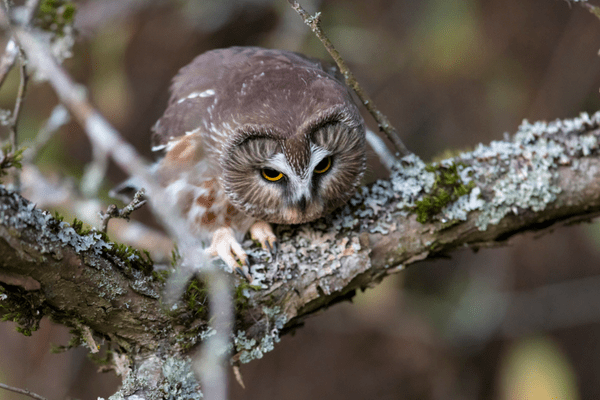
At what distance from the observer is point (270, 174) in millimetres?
2252

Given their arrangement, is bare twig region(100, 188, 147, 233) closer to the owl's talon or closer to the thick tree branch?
the thick tree branch

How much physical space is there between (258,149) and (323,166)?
316 mm

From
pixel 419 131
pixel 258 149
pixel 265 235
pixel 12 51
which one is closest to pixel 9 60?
pixel 12 51

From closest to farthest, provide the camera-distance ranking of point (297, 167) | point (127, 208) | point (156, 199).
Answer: point (156, 199), point (127, 208), point (297, 167)

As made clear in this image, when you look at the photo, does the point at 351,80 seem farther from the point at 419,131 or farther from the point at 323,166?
the point at 419,131

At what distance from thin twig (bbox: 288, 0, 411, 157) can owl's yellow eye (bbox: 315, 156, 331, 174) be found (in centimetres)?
33

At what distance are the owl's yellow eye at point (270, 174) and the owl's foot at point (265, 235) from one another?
0.95 feet

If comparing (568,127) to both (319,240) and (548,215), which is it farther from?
(319,240)

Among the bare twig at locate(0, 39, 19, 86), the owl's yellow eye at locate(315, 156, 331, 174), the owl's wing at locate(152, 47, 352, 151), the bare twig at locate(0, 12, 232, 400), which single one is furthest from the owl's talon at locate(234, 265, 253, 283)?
the bare twig at locate(0, 39, 19, 86)

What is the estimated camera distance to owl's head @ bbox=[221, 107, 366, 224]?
2.06 m

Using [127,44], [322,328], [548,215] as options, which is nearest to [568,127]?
[548,215]

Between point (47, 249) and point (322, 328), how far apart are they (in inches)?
148

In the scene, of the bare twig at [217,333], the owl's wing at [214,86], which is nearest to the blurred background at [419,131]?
the owl's wing at [214,86]

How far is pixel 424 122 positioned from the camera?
4.99 meters
